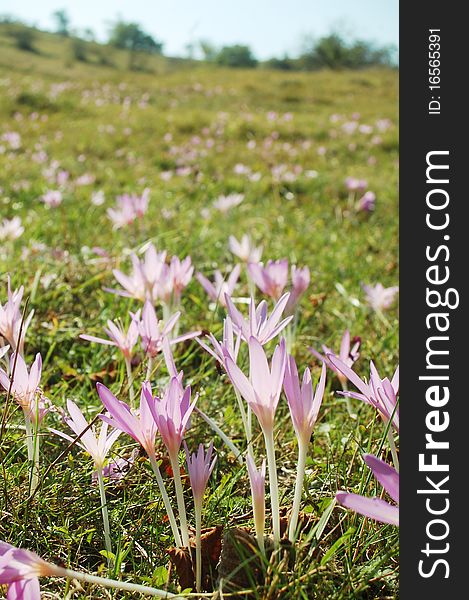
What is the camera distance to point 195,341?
218 cm

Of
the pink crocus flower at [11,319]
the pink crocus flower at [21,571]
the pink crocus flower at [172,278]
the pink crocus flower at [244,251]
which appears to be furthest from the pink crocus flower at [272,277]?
the pink crocus flower at [21,571]

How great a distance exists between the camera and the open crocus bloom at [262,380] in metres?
0.91

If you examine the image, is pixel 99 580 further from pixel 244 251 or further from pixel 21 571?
pixel 244 251

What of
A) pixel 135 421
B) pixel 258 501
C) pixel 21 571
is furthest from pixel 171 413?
pixel 21 571

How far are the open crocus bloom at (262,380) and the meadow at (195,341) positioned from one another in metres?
0.20

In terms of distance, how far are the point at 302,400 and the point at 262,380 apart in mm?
77

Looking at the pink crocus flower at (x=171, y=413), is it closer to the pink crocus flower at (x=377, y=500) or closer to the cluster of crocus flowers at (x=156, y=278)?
the pink crocus flower at (x=377, y=500)

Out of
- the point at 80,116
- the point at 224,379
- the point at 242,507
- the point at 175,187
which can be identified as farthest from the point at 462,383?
the point at 80,116

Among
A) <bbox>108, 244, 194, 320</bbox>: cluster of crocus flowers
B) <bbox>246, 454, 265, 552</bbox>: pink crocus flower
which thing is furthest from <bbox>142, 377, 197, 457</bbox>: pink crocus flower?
<bbox>108, 244, 194, 320</bbox>: cluster of crocus flowers

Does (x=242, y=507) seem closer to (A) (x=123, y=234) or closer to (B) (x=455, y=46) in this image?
(B) (x=455, y=46)

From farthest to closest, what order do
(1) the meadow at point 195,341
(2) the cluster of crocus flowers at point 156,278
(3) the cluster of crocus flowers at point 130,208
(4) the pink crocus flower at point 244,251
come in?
1. (3) the cluster of crocus flowers at point 130,208
2. (4) the pink crocus flower at point 244,251
3. (2) the cluster of crocus flowers at point 156,278
4. (1) the meadow at point 195,341

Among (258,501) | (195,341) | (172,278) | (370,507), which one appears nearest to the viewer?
(370,507)

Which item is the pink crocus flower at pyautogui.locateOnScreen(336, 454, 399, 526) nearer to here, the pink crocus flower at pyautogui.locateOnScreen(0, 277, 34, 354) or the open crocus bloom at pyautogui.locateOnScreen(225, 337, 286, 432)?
the open crocus bloom at pyautogui.locateOnScreen(225, 337, 286, 432)

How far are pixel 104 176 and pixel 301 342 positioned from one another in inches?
185
